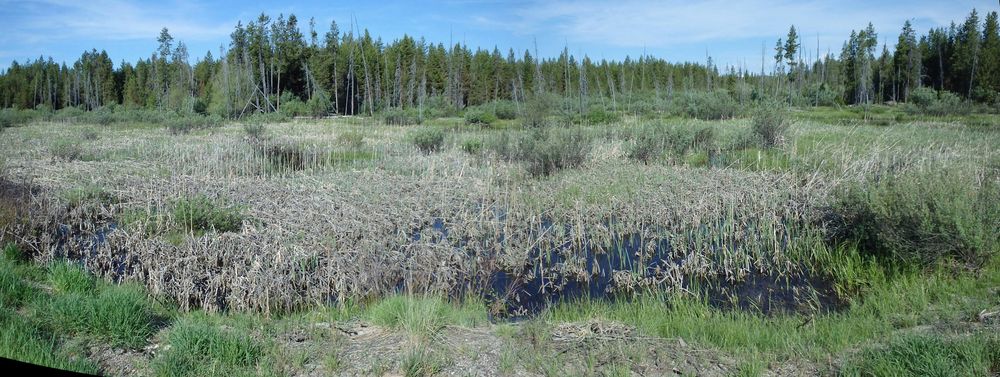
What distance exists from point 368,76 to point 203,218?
40.9m

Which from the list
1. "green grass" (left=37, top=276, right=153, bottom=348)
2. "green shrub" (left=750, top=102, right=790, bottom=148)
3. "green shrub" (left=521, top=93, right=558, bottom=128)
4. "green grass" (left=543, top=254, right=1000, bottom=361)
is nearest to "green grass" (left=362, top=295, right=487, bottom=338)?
"green grass" (left=543, top=254, right=1000, bottom=361)

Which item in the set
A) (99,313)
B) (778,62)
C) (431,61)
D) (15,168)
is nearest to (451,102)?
(431,61)

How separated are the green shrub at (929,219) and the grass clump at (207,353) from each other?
740cm

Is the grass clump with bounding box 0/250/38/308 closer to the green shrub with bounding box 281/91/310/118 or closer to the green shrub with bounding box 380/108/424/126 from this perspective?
the green shrub with bounding box 380/108/424/126

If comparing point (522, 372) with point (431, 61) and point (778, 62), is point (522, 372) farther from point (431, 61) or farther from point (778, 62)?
point (431, 61)

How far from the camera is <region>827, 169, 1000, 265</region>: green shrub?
731cm

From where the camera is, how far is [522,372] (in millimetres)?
4812

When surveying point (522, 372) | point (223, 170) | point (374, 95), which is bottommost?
point (522, 372)

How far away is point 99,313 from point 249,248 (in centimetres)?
282

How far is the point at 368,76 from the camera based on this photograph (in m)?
48.9

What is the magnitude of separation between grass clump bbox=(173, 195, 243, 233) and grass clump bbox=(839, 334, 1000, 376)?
813cm

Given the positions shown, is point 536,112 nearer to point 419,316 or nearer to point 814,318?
point 814,318

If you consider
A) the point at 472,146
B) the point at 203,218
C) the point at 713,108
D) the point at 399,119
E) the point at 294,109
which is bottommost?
the point at 203,218

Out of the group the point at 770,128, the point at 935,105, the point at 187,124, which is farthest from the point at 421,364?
the point at 935,105
